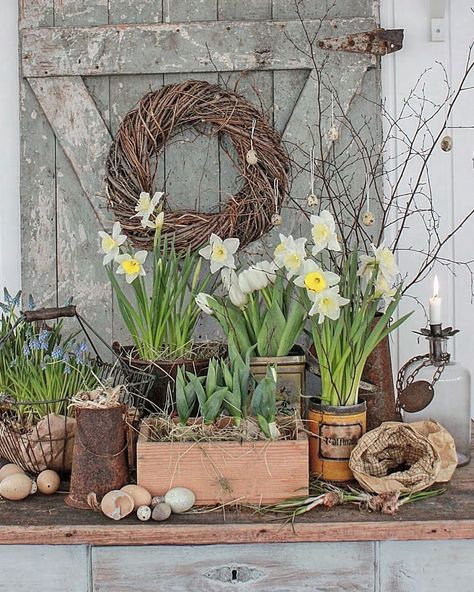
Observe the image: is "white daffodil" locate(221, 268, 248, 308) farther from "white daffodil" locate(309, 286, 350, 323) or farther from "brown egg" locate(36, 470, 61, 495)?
"brown egg" locate(36, 470, 61, 495)

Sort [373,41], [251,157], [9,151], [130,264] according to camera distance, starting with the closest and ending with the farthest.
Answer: [130,264], [251,157], [373,41], [9,151]

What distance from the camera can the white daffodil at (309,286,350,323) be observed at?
1554mm

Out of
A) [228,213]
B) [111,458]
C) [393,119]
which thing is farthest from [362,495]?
[393,119]

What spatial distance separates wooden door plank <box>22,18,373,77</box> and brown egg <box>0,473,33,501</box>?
114 cm

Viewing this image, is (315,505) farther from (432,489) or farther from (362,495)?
(432,489)

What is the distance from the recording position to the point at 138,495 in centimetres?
151

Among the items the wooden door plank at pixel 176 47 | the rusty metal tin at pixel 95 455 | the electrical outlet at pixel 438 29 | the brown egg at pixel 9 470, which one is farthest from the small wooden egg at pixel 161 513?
→ the electrical outlet at pixel 438 29

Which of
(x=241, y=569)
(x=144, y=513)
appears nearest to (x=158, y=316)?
(x=144, y=513)

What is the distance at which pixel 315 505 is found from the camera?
1.52 metres

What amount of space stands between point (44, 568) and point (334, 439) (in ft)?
2.05

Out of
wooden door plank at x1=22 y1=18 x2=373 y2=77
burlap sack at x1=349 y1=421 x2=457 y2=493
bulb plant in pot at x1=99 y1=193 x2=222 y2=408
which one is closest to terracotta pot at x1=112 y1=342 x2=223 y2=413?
bulb plant in pot at x1=99 y1=193 x2=222 y2=408

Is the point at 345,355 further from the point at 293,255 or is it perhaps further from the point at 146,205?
the point at 146,205

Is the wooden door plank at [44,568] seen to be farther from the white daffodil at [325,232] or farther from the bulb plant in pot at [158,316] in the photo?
the white daffodil at [325,232]

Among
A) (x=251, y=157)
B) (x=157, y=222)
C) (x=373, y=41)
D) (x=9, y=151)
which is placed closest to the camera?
(x=157, y=222)
